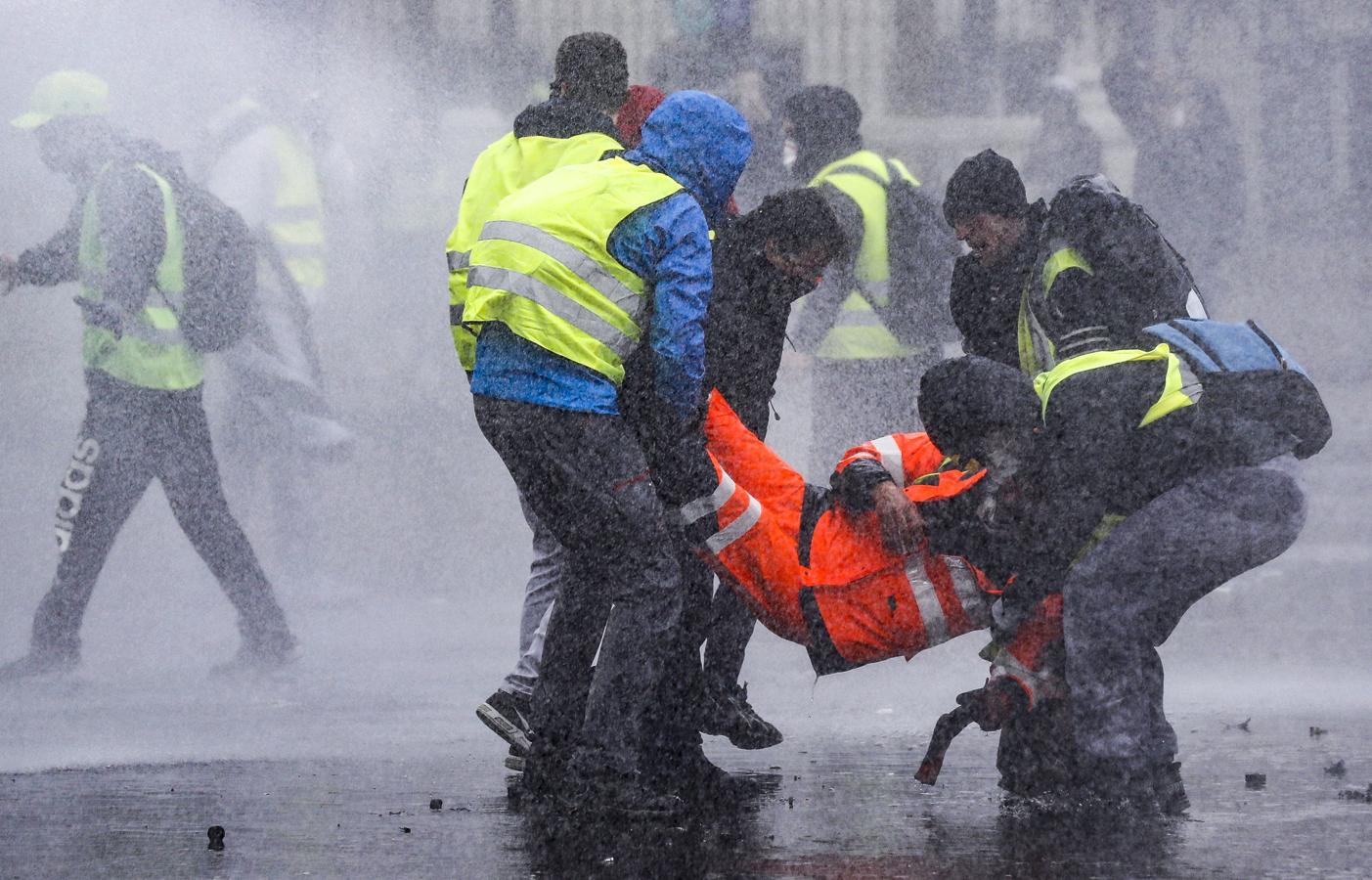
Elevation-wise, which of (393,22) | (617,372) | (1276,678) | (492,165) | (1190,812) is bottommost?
(1190,812)

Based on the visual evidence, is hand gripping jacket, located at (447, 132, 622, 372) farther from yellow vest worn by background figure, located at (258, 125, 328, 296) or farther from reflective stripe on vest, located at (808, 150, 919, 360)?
yellow vest worn by background figure, located at (258, 125, 328, 296)

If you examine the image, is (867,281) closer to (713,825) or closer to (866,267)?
(866,267)

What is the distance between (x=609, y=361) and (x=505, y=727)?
92 centimetres

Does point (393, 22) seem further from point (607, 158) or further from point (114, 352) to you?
point (607, 158)

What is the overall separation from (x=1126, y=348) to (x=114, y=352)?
3020 mm

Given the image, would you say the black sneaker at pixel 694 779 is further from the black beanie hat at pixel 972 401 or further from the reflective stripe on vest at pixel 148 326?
the reflective stripe on vest at pixel 148 326

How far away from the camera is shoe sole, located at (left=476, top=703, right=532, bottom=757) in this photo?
409 cm

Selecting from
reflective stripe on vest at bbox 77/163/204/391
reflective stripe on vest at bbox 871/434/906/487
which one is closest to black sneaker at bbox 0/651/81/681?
reflective stripe on vest at bbox 77/163/204/391

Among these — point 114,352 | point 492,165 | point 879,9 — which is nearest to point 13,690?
point 114,352

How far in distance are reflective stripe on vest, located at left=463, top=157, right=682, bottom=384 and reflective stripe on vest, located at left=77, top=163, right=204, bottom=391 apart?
2279 millimetres

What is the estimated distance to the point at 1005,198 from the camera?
4289 millimetres

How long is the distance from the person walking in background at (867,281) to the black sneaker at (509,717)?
190 cm

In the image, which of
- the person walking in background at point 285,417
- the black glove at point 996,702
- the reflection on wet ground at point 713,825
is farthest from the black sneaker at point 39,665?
the black glove at point 996,702

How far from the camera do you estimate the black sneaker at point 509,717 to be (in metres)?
4.11
